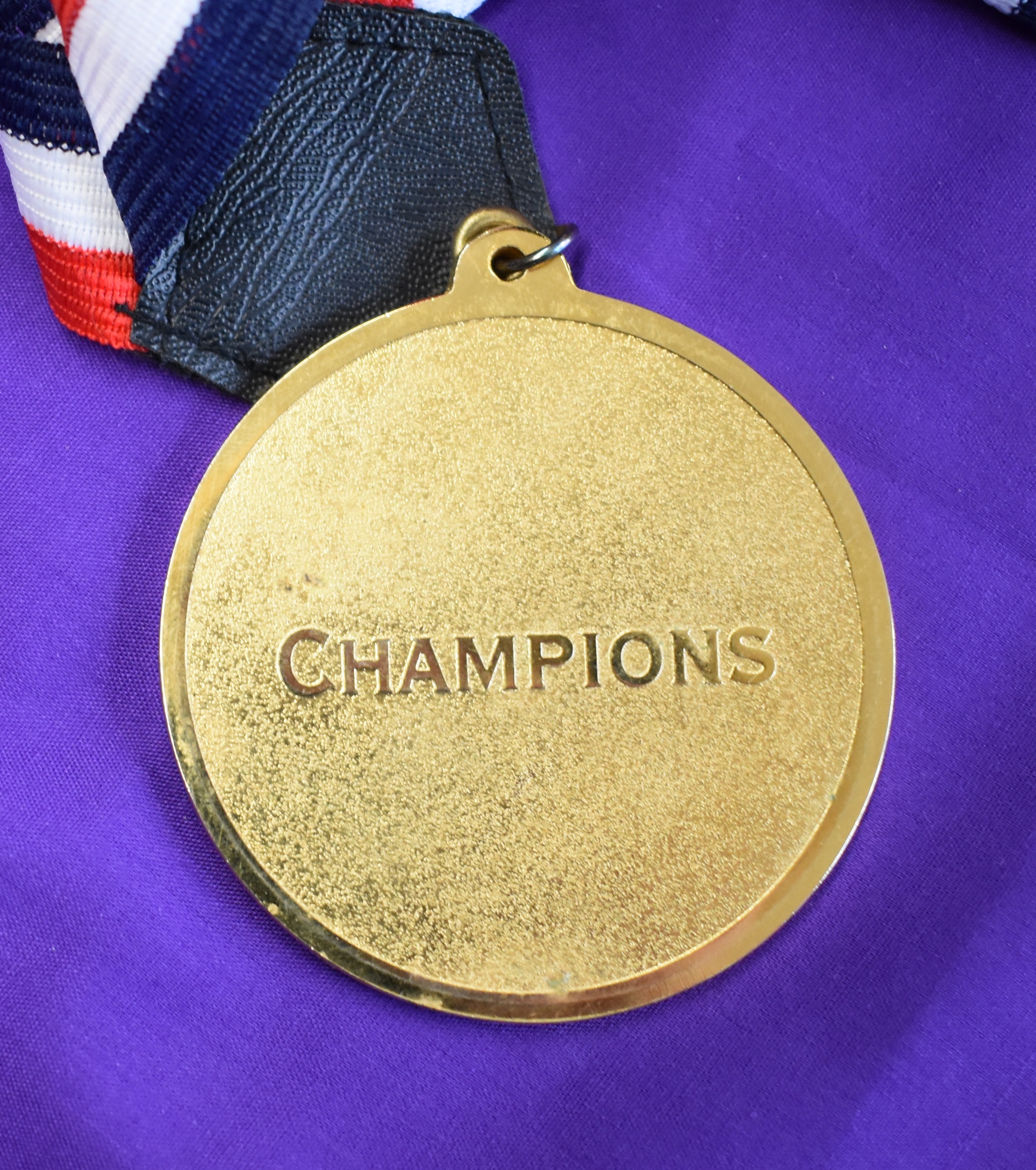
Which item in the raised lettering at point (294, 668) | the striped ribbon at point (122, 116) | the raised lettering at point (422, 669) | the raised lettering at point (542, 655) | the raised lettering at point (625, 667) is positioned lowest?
the raised lettering at point (294, 668)

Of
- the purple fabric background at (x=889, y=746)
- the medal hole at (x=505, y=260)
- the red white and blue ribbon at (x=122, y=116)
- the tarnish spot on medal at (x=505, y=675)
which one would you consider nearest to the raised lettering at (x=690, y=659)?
the tarnish spot on medal at (x=505, y=675)

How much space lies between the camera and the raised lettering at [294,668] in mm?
631

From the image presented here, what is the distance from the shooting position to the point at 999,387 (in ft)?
2.24

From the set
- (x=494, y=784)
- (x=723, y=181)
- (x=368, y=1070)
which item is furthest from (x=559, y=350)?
(x=368, y=1070)

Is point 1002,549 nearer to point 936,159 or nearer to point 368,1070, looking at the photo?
point 936,159

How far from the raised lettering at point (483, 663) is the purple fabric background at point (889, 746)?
191mm

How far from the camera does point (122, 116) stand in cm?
62

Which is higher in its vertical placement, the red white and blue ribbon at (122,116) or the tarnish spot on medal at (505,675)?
the red white and blue ribbon at (122,116)

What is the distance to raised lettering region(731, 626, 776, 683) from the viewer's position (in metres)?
0.64

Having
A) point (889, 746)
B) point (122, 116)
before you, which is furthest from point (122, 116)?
point (889, 746)

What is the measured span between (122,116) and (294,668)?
33cm

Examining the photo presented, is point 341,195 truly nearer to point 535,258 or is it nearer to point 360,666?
point 535,258

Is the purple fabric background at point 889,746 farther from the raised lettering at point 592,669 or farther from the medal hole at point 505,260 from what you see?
the raised lettering at point 592,669

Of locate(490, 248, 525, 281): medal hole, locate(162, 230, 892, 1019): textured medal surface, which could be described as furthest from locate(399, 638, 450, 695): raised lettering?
locate(490, 248, 525, 281): medal hole
